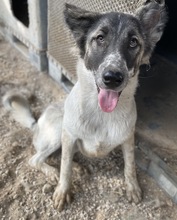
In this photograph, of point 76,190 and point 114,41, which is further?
point 76,190

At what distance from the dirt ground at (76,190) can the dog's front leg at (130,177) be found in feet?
0.22

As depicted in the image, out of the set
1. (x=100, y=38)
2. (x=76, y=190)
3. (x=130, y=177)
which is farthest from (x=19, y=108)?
(x=100, y=38)

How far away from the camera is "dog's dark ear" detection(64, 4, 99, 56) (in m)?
2.25

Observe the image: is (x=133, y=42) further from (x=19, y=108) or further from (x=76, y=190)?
(x=19, y=108)

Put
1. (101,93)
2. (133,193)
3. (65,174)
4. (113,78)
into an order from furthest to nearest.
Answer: (133,193), (65,174), (101,93), (113,78)

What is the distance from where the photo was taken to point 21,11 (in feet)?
14.9

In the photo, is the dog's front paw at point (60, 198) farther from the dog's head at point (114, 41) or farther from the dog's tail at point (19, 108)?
the dog's head at point (114, 41)

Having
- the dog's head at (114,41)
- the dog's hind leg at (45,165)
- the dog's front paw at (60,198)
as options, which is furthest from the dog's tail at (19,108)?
the dog's head at (114,41)

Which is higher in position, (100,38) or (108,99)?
(100,38)

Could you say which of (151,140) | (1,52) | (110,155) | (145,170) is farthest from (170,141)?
(1,52)

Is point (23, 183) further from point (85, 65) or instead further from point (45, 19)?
point (45, 19)

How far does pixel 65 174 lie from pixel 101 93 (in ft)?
2.84

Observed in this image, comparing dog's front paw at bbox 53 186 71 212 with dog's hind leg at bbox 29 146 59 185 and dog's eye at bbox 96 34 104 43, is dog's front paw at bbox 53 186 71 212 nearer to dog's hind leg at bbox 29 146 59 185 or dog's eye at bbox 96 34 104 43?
dog's hind leg at bbox 29 146 59 185

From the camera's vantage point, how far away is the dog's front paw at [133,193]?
2.84 m
